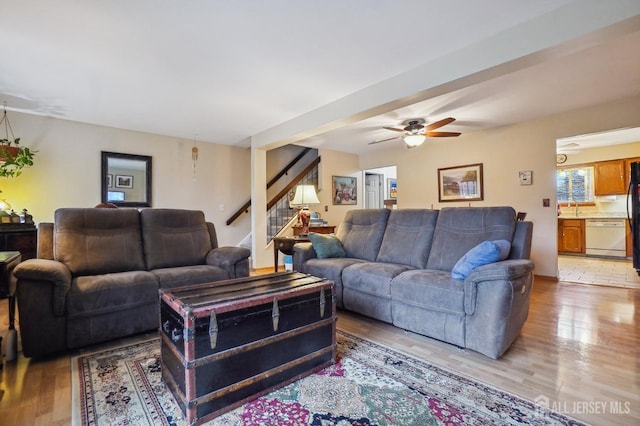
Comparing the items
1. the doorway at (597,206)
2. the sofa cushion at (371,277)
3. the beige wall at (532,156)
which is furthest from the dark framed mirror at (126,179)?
the doorway at (597,206)

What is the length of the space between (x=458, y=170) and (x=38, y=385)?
5.93 metres

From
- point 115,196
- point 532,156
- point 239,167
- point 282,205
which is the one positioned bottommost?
point 282,205

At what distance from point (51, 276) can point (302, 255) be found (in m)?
2.16

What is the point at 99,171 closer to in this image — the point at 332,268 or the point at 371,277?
the point at 332,268

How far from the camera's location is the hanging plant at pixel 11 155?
3.69 metres

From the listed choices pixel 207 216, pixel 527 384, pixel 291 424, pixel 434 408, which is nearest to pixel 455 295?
pixel 527 384

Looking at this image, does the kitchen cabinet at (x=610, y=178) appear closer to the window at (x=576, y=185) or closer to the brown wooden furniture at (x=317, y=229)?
the window at (x=576, y=185)

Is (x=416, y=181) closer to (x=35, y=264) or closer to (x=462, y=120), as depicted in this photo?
(x=462, y=120)

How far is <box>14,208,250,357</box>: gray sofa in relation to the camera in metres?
2.09

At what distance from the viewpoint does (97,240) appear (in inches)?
111

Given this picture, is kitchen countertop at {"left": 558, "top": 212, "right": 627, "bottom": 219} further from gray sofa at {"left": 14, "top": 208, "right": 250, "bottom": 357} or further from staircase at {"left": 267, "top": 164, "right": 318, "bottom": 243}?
gray sofa at {"left": 14, "top": 208, "right": 250, "bottom": 357}

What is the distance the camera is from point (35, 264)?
2129mm

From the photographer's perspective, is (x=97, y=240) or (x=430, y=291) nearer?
(x=430, y=291)
